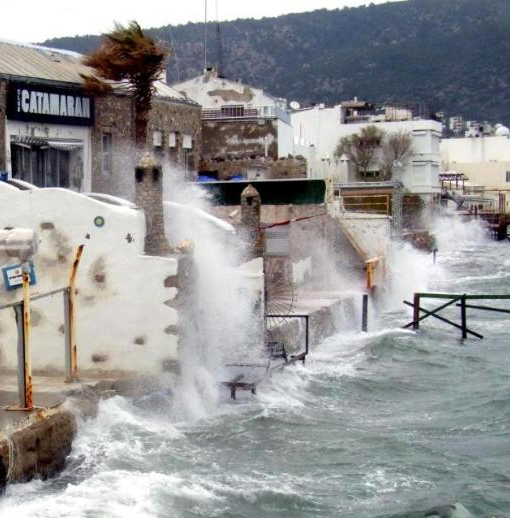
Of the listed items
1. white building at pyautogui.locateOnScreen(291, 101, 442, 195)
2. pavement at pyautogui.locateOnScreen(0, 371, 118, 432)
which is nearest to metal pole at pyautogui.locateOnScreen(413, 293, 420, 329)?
pavement at pyautogui.locateOnScreen(0, 371, 118, 432)

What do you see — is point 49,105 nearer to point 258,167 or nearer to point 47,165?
point 47,165

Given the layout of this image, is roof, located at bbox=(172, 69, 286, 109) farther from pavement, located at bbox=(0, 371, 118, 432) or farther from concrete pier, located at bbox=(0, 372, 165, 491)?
concrete pier, located at bbox=(0, 372, 165, 491)

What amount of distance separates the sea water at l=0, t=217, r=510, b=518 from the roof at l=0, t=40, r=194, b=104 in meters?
9.23

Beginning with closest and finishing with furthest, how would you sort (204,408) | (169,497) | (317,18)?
(169,497) → (204,408) → (317,18)

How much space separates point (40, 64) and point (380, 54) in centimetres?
13820

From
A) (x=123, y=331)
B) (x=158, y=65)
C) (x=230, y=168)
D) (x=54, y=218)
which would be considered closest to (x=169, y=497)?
(x=123, y=331)

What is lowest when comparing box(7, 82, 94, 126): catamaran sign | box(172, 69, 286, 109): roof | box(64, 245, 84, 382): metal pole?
box(64, 245, 84, 382): metal pole

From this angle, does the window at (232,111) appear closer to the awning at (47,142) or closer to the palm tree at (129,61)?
the palm tree at (129,61)

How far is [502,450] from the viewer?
15219mm

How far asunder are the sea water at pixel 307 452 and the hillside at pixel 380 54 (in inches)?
4789

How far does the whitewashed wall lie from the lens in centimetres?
1546

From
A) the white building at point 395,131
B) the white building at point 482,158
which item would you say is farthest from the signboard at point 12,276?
the white building at point 482,158

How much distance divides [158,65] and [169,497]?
16324mm

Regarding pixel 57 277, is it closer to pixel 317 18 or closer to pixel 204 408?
pixel 204 408
